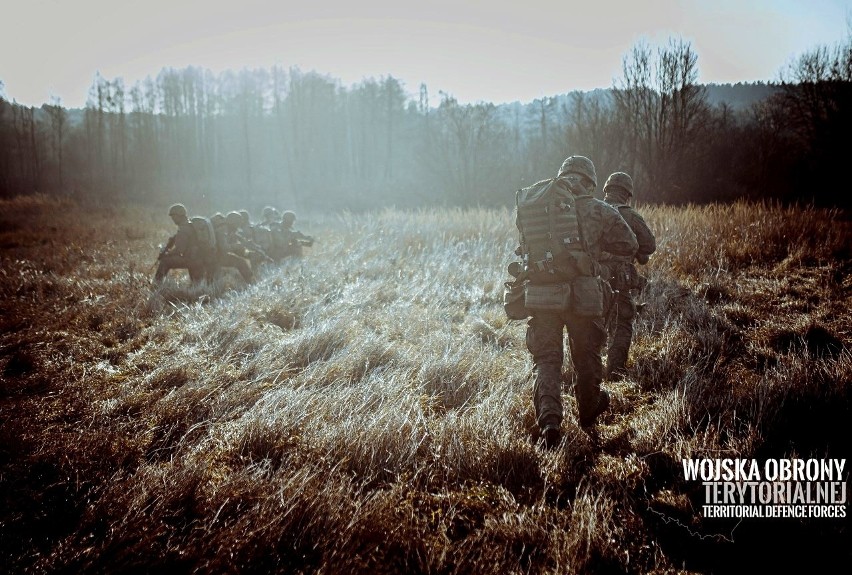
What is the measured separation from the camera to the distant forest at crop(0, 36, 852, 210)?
17234 mm

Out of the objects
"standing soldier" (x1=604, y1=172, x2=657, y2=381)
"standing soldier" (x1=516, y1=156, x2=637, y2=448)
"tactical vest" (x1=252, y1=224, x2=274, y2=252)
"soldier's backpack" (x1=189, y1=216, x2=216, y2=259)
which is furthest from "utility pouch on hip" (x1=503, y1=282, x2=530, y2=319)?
"tactical vest" (x1=252, y1=224, x2=274, y2=252)

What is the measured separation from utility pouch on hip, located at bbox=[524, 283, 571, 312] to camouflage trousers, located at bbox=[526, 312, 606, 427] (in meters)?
0.11

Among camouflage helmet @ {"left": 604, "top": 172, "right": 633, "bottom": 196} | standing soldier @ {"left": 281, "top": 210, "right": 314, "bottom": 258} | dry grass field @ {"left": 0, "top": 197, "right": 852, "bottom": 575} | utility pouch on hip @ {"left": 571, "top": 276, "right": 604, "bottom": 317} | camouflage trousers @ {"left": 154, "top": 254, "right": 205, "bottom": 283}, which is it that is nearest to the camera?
dry grass field @ {"left": 0, "top": 197, "right": 852, "bottom": 575}

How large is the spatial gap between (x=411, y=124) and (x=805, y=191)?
32.6 meters

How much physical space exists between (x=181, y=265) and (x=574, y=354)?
741 centimetres

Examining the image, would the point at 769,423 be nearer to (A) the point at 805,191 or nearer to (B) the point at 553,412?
(B) the point at 553,412

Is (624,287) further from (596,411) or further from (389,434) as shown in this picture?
(389,434)

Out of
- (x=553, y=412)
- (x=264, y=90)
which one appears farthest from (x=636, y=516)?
(x=264, y=90)

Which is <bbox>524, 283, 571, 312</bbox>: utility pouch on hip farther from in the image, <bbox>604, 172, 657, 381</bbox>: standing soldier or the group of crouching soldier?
the group of crouching soldier

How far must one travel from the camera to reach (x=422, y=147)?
3641 cm

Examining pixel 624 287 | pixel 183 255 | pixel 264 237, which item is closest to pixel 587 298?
pixel 624 287

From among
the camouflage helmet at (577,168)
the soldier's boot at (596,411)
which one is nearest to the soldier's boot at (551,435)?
the soldier's boot at (596,411)

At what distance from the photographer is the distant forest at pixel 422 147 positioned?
56.5 ft

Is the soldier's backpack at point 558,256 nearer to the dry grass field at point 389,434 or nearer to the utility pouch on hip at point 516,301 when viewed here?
the utility pouch on hip at point 516,301
